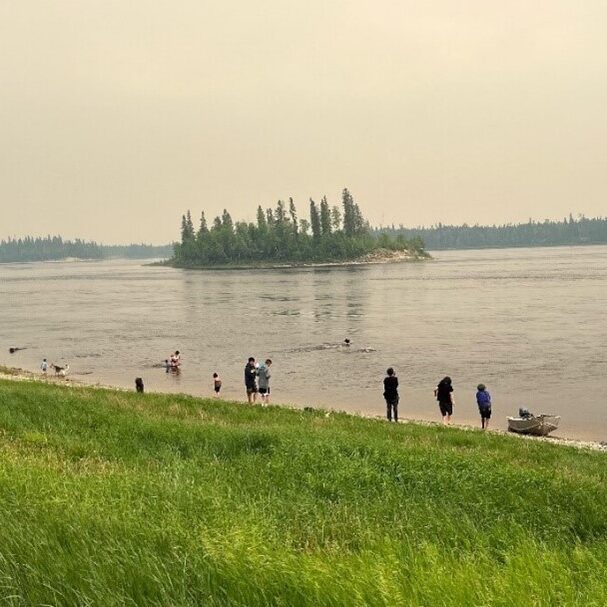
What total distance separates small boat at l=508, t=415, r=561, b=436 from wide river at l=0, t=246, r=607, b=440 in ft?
5.29

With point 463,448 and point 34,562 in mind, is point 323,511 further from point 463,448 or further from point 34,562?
point 463,448

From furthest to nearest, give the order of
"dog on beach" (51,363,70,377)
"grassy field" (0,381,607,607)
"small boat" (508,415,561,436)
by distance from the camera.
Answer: "dog on beach" (51,363,70,377), "small boat" (508,415,561,436), "grassy field" (0,381,607,607)

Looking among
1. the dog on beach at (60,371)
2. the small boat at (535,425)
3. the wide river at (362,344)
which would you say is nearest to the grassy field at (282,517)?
the small boat at (535,425)

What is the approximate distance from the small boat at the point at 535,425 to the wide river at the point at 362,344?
63.5 inches

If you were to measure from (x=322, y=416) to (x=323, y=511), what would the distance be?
13.5 metres

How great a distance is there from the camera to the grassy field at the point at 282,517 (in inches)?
186

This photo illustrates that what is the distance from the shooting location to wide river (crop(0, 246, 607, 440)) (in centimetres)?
3609

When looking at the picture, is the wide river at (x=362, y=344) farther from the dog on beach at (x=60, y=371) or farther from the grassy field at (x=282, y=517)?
the grassy field at (x=282, y=517)

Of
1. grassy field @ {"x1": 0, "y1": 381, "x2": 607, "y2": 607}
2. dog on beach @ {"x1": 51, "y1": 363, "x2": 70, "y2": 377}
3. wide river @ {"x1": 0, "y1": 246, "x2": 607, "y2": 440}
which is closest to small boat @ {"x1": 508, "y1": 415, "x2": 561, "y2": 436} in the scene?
wide river @ {"x1": 0, "y1": 246, "x2": 607, "y2": 440}

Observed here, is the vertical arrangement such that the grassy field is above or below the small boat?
above

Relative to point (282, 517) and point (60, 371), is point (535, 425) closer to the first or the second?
point (282, 517)

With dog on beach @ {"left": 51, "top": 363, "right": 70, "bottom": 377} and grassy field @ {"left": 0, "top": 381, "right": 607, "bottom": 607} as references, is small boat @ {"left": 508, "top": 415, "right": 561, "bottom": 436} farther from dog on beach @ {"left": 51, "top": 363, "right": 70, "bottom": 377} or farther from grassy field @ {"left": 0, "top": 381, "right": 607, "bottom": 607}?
dog on beach @ {"left": 51, "top": 363, "right": 70, "bottom": 377}

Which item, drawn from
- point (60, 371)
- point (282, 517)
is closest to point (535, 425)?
point (282, 517)

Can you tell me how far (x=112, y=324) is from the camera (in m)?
76.1
